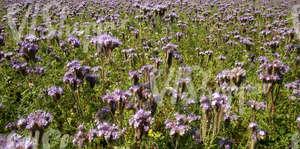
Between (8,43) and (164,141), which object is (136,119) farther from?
(8,43)

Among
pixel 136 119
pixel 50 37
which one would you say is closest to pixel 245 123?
pixel 136 119

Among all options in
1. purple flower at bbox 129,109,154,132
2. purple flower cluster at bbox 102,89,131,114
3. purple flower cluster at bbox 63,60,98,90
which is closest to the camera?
purple flower at bbox 129,109,154,132

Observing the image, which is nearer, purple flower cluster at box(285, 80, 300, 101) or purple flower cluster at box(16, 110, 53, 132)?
purple flower cluster at box(16, 110, 53, 132)

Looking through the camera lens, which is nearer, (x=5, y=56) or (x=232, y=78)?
(x=232, y=78)

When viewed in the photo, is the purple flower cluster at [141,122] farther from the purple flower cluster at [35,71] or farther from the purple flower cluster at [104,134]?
the purple flower cluster at [35,71]

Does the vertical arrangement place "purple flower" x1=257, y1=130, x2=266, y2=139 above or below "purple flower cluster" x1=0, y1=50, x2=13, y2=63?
below

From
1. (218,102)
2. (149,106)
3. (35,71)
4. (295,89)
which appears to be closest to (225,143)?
(218,102)

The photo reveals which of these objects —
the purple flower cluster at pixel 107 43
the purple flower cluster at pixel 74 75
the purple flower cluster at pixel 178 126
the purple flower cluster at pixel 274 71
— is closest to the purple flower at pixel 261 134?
the purple flower cluster at pixel 274 71

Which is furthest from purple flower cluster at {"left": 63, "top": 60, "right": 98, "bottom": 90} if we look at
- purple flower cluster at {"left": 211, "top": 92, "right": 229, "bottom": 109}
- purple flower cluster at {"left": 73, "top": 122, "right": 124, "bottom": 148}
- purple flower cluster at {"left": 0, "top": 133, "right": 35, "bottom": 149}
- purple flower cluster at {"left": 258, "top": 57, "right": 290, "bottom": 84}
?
purple flower cluster at {"left": 258, "top": 57, "right": 290, "bottom": 84}

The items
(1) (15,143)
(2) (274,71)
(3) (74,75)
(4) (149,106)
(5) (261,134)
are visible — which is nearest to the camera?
(1) (15,143)

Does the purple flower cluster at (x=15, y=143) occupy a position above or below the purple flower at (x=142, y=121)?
below

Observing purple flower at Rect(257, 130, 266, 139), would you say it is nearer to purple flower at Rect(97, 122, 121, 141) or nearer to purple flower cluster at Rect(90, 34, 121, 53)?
purple flower at Rect(97, 122, 121, 141)

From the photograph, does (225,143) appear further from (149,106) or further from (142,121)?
(142,121)

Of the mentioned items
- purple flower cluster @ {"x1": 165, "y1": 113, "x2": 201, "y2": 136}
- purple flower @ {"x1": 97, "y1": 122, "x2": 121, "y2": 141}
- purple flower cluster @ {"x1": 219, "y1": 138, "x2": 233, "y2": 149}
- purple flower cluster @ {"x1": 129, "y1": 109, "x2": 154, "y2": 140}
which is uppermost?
purple flower cluster @ {"x1": 129, "y1": 109, "x2": 154, "y2": 140}
